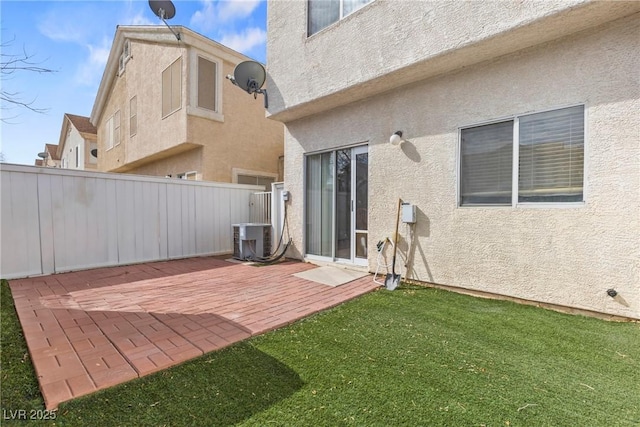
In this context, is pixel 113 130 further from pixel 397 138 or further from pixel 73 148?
pixel 397 138

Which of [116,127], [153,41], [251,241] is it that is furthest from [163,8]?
[116,127]

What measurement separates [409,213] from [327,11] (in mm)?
5312

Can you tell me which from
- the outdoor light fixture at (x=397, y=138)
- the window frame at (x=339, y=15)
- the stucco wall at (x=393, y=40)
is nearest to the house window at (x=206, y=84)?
the stucco wall at (x=393, y=40)

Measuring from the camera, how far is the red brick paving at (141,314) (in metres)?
2.89

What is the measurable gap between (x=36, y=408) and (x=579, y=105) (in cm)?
722

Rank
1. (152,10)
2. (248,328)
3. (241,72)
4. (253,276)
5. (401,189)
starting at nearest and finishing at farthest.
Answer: (248,328)
(401,189)
(253,276)
(241,72)
(152,10)

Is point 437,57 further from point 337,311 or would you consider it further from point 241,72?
point 241,72

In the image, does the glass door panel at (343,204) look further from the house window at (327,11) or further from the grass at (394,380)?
the grass at (394,380)

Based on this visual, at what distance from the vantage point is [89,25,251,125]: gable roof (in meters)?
10.7

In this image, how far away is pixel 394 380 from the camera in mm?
2744

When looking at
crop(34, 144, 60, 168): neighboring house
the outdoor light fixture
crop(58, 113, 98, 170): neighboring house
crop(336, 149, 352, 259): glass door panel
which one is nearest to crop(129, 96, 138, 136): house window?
crop(336, 149, 352, 259): glass door panel

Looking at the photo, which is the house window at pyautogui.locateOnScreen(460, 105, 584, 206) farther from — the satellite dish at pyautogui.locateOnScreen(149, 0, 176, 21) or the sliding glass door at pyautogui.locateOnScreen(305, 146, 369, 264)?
the satellite dish at pyautogui.locateOnScreen(149, 0, 176, 21)

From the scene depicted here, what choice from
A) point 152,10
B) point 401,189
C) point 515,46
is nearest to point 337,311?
point 401,189

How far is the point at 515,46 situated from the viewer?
15.7 ft
